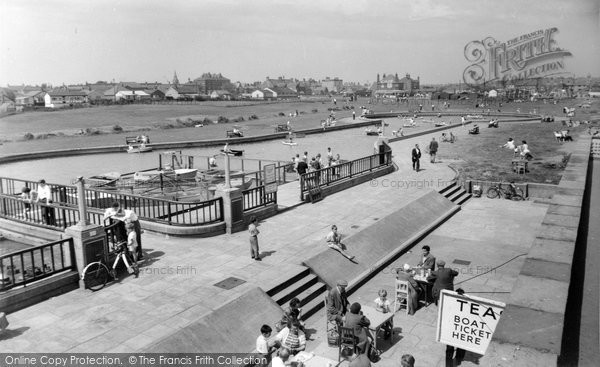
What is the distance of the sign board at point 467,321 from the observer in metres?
6.41

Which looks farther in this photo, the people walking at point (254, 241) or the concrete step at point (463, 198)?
the concrete step at point (463, 198)

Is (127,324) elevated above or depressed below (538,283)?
below

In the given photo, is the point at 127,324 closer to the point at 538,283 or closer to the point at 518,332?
the point at 518,332

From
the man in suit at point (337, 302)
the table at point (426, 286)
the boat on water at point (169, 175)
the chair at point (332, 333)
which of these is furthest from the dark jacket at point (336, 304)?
the boat on water at point (169, 175)

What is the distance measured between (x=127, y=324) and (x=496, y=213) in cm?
1797

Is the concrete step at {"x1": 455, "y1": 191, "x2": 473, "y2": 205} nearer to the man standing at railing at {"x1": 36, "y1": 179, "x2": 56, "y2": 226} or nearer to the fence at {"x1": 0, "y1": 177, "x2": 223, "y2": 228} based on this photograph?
the fence at {"x1": 0, "y1": 177, "x2": 223, "y2": 228}

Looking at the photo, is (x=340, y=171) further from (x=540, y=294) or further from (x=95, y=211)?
(x=540, y=294)

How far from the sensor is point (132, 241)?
12.8 metres

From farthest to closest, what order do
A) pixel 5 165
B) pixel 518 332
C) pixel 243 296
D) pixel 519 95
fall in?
pixel 519 95
pixel 5 165
pixel 243 296
pixel 518 332

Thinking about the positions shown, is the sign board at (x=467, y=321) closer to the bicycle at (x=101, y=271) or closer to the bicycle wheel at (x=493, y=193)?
the bicycle at (x=101, y=271)

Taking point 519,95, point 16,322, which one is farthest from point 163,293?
point 519,95

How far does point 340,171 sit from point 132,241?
1387 cm

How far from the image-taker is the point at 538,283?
9156 millimetres

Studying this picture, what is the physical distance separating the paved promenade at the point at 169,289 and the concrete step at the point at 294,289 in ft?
1.27
